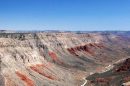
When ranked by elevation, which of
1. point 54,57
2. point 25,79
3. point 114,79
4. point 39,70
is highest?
point 54,57

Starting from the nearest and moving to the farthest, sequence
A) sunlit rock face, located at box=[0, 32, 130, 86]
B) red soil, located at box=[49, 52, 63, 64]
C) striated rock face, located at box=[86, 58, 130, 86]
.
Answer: sunlit rock face, located at box=[0, 32, 130, 86] → striated rock face, located at box=[86, 58, 130, 86] → red soil, located at box=[49, 52, 63, 64]

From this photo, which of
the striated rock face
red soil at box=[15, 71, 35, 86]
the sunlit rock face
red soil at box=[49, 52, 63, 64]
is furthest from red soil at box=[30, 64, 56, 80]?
red soil at box=[49, 52, 63, 64]

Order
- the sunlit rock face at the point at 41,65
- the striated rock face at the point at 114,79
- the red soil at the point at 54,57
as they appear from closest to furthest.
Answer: the sunlit rock face at the point at 41,65, the striated rock face at the point at 114,79, the red soil at the point at 54,57

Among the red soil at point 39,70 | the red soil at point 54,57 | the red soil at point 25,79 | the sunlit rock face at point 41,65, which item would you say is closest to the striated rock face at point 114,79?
the sunlit rock face at point 41,65

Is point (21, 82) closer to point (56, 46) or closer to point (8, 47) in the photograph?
point (8, 47)

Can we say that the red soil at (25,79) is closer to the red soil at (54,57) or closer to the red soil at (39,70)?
the red soil at (39,70)

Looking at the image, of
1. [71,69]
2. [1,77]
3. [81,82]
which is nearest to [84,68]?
[71,69]

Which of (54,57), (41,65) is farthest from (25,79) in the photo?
(54,57)

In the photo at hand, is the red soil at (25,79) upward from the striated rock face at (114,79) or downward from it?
upward

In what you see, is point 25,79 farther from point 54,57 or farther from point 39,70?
point 54,57

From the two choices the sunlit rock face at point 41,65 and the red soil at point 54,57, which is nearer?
the sunlit rock face at point 41,65

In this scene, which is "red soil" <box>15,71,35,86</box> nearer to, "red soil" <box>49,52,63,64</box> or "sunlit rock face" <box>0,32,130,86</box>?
"sunlit rock face" <box>0,32,130,86</box>
